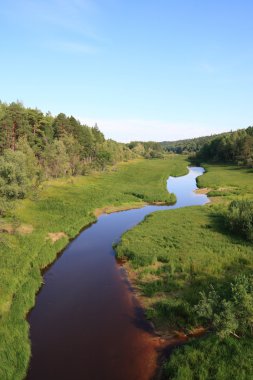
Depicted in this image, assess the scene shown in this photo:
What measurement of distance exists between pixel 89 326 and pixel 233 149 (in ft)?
403

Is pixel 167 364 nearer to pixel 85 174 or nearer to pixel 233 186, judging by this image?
pixel 233 186

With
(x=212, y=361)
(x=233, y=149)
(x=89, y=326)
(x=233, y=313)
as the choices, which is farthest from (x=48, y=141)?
(x=233, y=149)

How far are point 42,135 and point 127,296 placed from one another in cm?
6059

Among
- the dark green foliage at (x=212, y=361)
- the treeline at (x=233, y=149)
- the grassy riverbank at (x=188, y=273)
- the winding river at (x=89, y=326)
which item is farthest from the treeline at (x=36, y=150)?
the treeline at (x=233, y=149)

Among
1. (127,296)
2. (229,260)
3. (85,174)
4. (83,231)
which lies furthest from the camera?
(85,174)

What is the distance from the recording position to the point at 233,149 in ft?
425

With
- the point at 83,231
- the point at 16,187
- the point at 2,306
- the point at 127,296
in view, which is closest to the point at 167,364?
the point at 127,296

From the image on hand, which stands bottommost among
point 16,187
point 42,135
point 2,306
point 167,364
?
point 167,364

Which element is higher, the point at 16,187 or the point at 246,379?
the point at 16,187

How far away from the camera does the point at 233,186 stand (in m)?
70.6

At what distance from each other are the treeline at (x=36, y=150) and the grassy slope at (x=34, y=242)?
3898 millimetres

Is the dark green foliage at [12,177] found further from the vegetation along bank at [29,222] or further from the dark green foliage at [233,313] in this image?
the dark green foliage at [233,313]

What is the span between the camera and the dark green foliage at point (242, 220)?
31484mm

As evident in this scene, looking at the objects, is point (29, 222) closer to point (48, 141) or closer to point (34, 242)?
point (34, 242)
